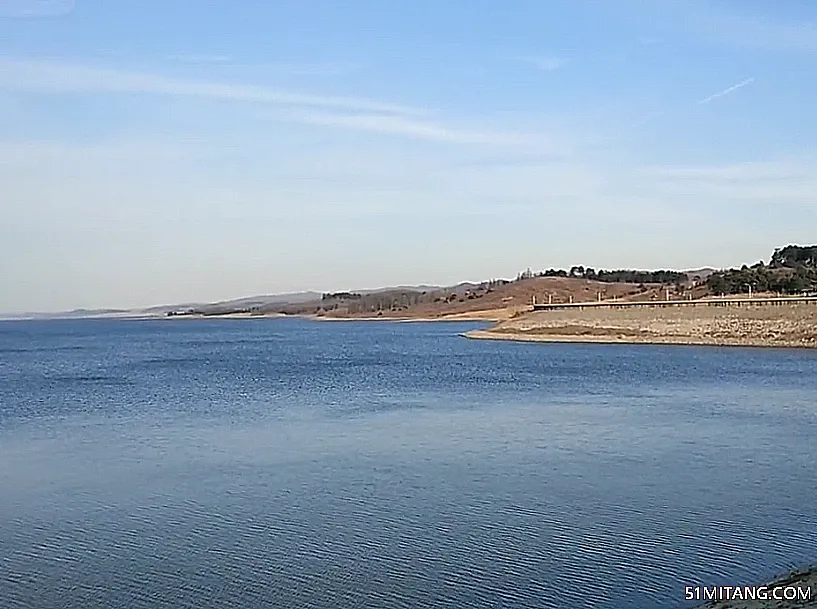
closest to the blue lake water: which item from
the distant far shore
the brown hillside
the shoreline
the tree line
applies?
the shoreline

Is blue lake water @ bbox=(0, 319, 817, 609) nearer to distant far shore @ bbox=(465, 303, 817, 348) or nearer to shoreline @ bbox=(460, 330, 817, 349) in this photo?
shoreline @ bbox=(460, 330, 817, 349)

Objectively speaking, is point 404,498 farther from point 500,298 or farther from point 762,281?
point 500,298

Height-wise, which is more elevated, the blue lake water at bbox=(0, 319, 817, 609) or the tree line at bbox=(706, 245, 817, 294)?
the tree line at bbox=(706, 245, 817, 294)

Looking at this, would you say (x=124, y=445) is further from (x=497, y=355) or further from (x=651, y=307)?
(x=651, y=307)

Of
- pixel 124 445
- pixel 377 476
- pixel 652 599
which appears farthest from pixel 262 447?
pixel 652 599

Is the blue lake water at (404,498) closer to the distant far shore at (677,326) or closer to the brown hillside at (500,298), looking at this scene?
the distant far shore at (677,326)

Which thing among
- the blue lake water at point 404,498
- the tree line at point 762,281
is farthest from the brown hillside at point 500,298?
the blue lake water at point 404,498
